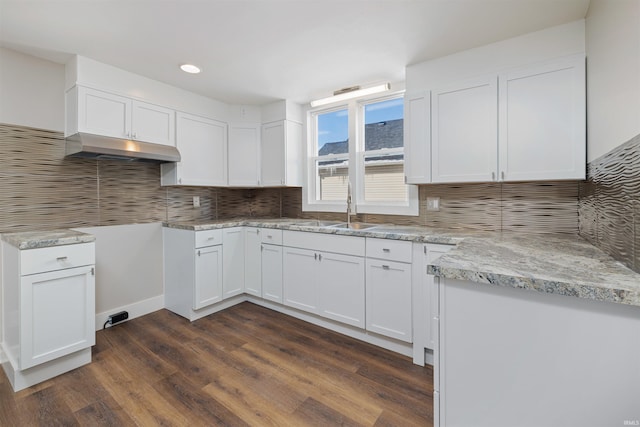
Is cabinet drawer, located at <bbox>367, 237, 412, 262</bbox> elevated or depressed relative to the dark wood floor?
elevated

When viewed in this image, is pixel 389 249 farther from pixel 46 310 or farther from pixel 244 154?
pixel 46 310

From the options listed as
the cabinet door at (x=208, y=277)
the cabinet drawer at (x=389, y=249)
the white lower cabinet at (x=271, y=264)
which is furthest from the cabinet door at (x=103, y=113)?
the cabinet drawer at (x=389, y=249)

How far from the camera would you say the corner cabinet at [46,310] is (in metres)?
1.77

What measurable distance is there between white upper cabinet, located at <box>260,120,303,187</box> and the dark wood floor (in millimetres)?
1728

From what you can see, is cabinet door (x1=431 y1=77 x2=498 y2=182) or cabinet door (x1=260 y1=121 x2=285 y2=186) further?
cabinet door (x1=260 y1=121 x2=285 y2=186)

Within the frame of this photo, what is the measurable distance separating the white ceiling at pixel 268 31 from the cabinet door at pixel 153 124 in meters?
0.32

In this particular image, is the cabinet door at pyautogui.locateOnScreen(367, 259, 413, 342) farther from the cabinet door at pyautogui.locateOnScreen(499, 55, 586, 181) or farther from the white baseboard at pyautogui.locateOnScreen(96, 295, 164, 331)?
the white baseboard at pyautogui.locateOnScreen(96, 295, 164, 331)

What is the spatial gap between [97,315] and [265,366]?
1746mm

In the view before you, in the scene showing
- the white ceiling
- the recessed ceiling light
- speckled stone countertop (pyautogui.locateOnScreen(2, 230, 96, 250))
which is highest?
the recessed ceiling light

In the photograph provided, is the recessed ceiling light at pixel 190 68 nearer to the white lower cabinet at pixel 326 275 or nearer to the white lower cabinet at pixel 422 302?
the white lower cabinet at pixel 326 275

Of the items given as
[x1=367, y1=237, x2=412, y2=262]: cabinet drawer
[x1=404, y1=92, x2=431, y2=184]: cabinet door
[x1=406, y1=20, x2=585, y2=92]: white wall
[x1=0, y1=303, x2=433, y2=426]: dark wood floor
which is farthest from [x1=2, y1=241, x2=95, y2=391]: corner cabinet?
[x1=406, y1=20, x2=585, y2=92]: white wall

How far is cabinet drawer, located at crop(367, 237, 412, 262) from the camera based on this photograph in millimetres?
2064

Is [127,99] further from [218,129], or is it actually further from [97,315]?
[97,315]

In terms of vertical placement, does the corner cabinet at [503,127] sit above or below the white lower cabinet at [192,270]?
above
